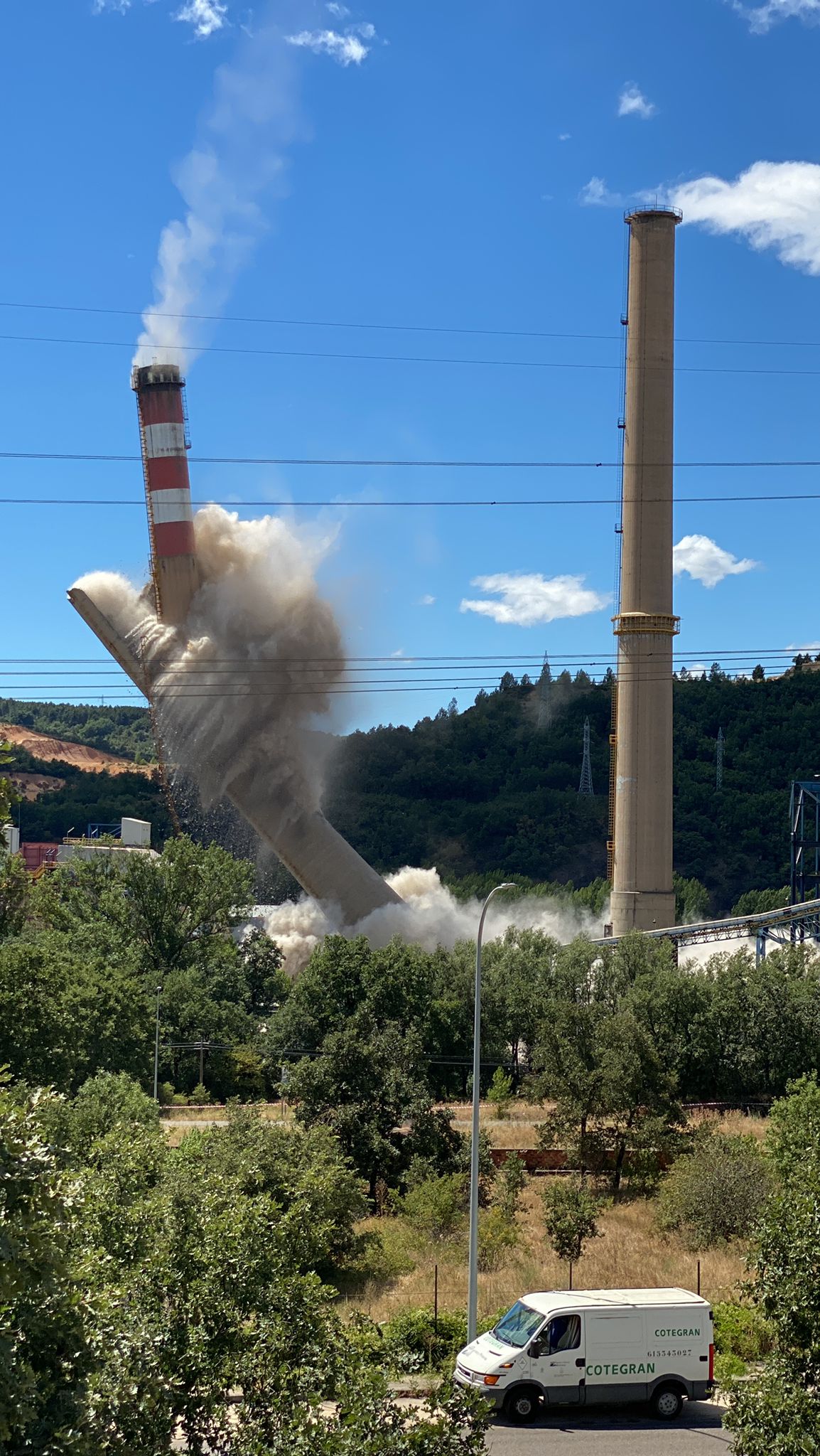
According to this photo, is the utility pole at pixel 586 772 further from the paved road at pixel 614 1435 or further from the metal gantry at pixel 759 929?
the paved road at pixel 614 1435

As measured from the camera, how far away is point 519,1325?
17.2 meters

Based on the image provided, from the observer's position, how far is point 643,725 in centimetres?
5444

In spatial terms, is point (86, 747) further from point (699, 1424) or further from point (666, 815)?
point (699, 1424)

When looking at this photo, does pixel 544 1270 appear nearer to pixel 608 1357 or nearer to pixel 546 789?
pixel 608 1357

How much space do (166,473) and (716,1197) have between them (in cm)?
2954

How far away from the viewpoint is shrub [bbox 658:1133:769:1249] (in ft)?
80.1

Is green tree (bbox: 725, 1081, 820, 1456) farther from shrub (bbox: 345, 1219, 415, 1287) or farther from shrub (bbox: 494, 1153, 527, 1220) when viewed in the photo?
shrub (bbox: 494, 1153, 527, 1220)

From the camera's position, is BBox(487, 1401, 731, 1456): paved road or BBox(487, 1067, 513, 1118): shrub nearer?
BBox(487, 1401, 731, 1456): paved road

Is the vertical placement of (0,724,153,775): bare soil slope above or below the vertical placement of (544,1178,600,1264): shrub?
above

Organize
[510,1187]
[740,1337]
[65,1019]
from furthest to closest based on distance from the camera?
[65,1019] → [510,1187] → [740,1337]

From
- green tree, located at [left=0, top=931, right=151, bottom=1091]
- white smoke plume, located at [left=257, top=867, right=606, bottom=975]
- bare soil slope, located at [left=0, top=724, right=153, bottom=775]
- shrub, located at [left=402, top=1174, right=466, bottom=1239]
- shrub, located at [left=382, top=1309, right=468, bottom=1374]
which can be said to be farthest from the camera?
bare soil slope, located at [left=0, top=724, right=153, bottom=775]

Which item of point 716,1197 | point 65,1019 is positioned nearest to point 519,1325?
point 716,1197

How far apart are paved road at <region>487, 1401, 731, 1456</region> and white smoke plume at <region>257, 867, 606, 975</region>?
100 feet

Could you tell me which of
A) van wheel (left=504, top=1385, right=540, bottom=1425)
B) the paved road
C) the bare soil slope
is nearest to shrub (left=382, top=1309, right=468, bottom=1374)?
van wheel (left=504, top=1385, right=540, bottom=1425)
